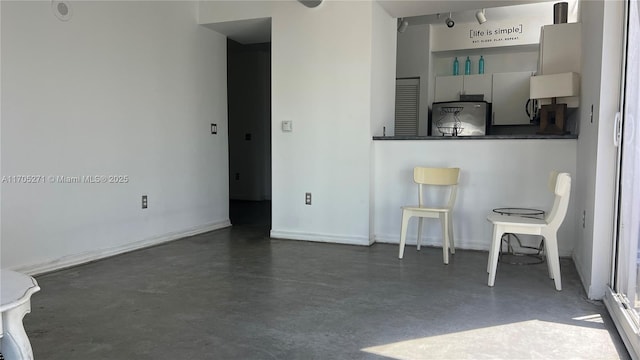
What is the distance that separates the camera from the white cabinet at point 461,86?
6.63 m

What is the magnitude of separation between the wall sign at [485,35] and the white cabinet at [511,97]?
50cm

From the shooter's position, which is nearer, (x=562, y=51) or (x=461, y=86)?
(x=562, y=51)

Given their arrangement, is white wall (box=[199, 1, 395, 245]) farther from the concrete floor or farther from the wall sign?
the wall sign

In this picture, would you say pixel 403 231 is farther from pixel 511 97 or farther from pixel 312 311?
pixel 511 97

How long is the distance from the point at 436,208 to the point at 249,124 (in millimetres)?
4972

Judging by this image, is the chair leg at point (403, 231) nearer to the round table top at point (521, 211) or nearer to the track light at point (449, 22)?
the round table top at point (521, 211)

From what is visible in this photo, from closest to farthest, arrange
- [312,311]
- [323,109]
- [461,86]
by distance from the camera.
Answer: [312,311] < [323,109] < [461,86]

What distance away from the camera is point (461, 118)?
634 cm

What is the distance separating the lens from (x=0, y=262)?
300cm

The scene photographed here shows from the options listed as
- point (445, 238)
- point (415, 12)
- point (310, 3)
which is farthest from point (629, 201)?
point (310, 3)

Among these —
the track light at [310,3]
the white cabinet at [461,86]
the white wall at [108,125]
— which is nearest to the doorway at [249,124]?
the white wall at [108,125]

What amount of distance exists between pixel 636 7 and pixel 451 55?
482cm

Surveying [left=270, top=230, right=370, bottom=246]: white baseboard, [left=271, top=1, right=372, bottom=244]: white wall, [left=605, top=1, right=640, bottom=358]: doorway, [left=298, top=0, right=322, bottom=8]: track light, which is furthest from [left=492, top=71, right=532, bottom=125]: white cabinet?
[left=605, top=1, right=640, bottom=358]: doorway

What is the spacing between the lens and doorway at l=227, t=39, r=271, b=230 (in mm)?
7840
